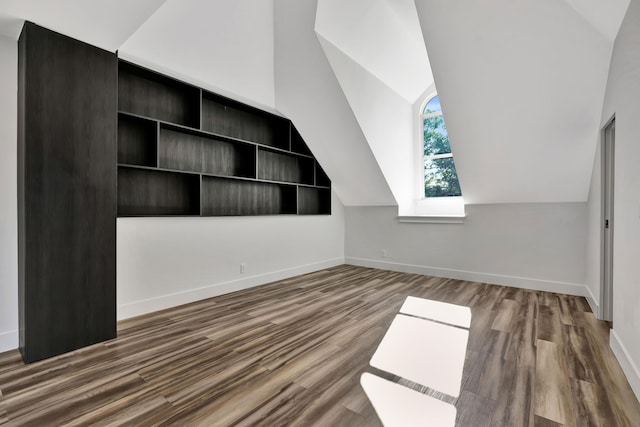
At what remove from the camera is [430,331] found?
2.54 m

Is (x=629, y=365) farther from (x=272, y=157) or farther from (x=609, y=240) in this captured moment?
(x=272, y=157)

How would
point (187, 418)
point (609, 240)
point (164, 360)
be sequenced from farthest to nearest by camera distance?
point (609, 240) → point (164, 360) → point (187, 418)

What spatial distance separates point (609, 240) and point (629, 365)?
4.35 feet

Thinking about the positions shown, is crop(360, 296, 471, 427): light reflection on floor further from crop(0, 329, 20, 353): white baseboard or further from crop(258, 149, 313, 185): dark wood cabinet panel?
crop(258, 149, 313, 185): dark wood cabinet panel

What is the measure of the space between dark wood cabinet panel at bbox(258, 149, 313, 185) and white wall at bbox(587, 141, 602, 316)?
3491 mm

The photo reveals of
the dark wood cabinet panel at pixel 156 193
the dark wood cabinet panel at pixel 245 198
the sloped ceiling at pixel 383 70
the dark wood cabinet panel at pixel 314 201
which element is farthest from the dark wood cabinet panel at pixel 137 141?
the dark wood cabinet panel at pixel 314 201

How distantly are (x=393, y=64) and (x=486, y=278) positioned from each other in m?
3.09

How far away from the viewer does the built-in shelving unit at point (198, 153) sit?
9.96 ft

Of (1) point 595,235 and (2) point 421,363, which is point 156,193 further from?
(1) point 595,235

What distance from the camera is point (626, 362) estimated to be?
1850 mm

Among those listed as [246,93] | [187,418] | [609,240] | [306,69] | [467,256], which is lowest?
[187,418]

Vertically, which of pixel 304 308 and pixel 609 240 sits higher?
pixel 609 240

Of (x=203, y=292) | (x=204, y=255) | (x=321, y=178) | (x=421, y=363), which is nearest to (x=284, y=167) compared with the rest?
(x=321, y=178)

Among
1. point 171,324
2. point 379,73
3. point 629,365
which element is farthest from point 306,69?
point 629,365
